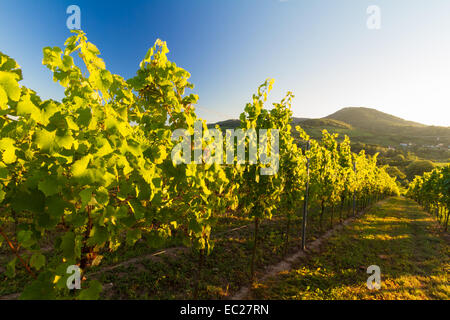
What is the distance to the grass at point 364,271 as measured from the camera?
600 centimetres

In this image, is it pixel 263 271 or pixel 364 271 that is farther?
pixel 364 271

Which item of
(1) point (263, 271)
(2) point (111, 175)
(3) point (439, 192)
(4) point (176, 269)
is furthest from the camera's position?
(3) point (439, 192)

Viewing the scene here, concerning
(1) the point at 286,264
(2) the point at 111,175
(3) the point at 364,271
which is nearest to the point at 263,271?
(1) the point at 286,264

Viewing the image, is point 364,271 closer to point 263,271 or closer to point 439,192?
point 263,271

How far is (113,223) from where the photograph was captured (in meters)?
1.78

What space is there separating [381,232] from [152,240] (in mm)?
16296

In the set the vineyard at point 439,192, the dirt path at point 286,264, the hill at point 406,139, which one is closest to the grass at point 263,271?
the dirt path at point 286,264

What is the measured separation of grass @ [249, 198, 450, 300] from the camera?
6004 mm

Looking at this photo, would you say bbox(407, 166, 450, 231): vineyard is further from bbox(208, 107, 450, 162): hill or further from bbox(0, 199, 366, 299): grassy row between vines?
bbox(208, 107, 450, 162): hill

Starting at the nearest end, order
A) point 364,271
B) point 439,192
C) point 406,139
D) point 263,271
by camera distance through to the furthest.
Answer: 1. point 263,271
2. point 364,271
3. point 439,192
4. point 406,139

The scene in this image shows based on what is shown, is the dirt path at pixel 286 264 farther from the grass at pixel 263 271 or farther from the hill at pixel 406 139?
the hill at pixel 406 139

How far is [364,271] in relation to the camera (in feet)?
25.0
